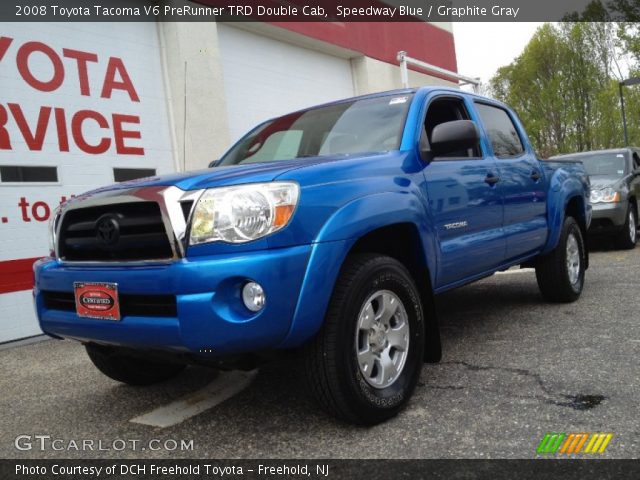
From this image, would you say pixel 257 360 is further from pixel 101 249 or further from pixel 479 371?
pixel 479 371

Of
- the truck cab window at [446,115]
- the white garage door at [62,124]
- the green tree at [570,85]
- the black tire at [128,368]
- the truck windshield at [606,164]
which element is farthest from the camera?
the green tree at [570,85]

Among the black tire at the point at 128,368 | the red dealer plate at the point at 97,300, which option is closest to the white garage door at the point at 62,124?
the black tire at the point at 128,368

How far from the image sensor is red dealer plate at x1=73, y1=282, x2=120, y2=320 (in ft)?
8.27

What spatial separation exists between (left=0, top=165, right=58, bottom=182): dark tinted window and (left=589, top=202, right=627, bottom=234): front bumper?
740 centimetres

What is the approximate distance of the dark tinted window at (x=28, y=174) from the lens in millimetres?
6078

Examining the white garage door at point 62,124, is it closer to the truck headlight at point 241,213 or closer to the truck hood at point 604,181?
the truck headlight at point 241,213

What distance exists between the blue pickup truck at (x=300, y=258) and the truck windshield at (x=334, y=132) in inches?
0.5

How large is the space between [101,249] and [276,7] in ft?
27.5

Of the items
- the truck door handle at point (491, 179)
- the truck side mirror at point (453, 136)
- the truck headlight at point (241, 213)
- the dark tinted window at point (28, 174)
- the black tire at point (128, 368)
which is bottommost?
the black tire at point (128, 368)

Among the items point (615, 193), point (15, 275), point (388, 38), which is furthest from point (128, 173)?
point (388, 38)

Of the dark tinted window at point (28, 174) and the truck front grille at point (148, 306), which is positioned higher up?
the dark tinted window at point (28, 174)

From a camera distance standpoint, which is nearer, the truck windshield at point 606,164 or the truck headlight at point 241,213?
the truck headlight at point 241,213

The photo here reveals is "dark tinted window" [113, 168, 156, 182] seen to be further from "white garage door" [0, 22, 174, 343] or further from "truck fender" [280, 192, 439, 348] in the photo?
"truck fender" [280, 192, 439, 348]

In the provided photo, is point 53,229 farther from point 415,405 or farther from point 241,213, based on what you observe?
point 415,405
